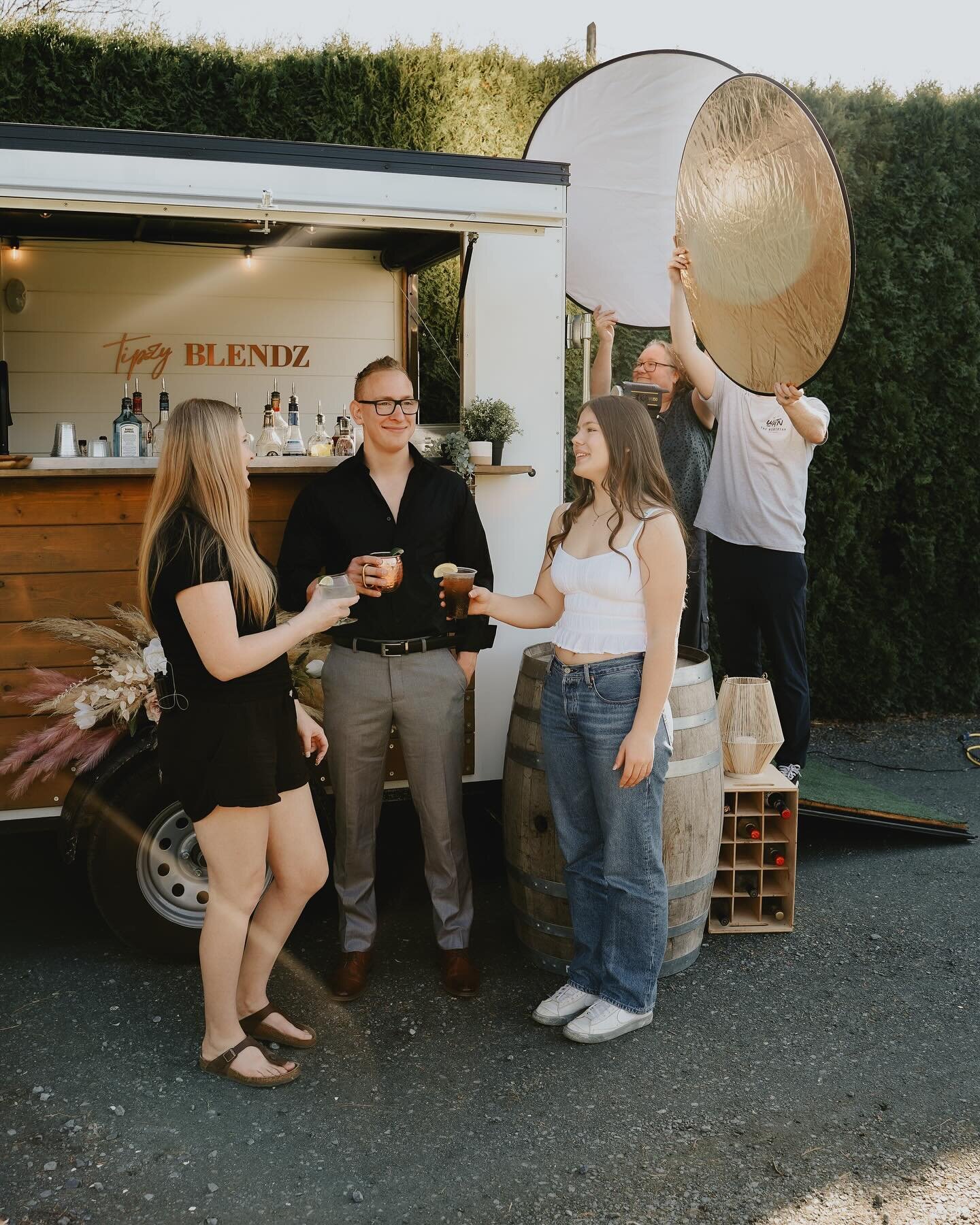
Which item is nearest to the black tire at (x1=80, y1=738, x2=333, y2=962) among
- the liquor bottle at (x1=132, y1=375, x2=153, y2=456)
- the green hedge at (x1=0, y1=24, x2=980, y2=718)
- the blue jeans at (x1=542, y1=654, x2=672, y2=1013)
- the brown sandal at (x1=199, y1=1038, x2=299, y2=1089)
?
the brown sandal at (x1=199, y1=1038, x2=299, y2=1089)

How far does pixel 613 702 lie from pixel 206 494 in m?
1.18

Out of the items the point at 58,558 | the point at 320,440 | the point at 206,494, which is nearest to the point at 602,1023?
the point at 206,494

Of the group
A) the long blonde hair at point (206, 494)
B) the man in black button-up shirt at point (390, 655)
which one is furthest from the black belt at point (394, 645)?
the long blonde hair at point (206, 494)

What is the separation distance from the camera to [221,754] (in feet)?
8.63

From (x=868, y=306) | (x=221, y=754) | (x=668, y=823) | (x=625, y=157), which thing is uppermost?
(x=625, y=157)

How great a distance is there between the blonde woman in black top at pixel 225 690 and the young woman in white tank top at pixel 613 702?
0.70m

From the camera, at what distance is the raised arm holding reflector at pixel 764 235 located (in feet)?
10.3

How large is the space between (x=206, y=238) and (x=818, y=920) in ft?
14.2

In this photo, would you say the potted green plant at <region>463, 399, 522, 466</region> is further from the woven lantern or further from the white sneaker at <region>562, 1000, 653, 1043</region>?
the white sneaker at <region>562, 1000, 653, 1043</region>

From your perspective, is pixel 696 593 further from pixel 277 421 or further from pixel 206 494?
pixel 206 494

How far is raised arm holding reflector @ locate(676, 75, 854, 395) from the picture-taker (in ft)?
10.3

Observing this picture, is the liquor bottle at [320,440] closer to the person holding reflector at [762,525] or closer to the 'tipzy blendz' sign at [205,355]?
the 'tipzy blendz' sign at [205,355]

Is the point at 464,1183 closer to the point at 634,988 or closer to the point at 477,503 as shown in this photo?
the point at 634,988

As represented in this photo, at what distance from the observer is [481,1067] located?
2.95m
